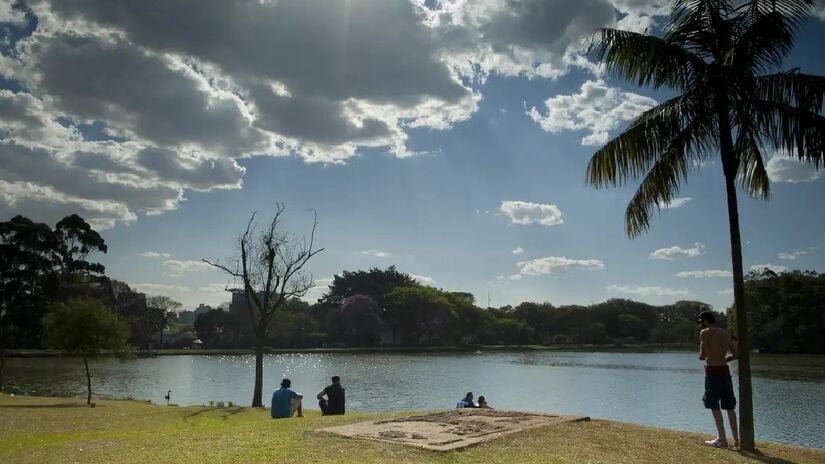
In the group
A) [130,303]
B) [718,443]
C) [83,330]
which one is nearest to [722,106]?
[718,443]

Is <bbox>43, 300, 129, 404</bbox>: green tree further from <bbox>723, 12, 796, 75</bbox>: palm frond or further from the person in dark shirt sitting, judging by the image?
<bbox>723, 12, 796, 75</bbox>: palm frond

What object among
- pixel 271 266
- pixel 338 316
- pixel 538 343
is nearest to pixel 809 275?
pixel 538 343

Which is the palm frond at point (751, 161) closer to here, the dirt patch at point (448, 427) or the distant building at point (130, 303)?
the dirt patch at point (448, 427)

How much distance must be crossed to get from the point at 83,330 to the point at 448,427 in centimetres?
2183

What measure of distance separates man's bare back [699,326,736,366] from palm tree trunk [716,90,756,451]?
18 cm

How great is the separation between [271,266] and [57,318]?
9.49 m

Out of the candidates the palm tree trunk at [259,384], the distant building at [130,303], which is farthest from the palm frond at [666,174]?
the distant building at [130,303]

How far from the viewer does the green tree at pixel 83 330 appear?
26.5 m

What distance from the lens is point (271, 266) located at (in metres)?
28.7

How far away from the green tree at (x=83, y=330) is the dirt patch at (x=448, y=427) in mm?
19976

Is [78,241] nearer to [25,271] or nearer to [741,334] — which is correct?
[25,271]

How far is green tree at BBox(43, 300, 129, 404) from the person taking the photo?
86.8ft

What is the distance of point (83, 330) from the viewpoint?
26.6 m

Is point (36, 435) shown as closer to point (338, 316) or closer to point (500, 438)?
point (500, 438)
